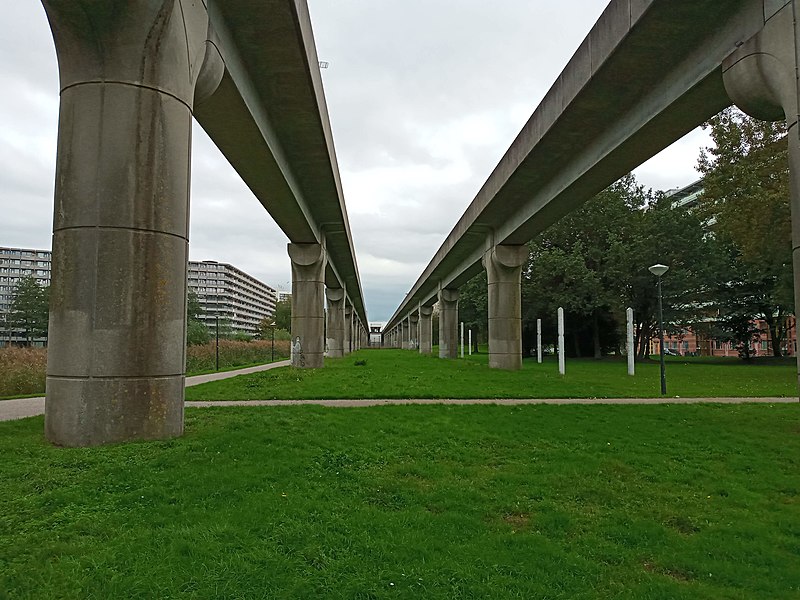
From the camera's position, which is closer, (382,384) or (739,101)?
(739,101)

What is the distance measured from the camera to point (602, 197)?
45.3m

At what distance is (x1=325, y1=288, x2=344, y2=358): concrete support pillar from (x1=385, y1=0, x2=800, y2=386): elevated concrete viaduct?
94.6 ft

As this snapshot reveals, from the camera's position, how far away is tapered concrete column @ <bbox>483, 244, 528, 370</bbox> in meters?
27.8

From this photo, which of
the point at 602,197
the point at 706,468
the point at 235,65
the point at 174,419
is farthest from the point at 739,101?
the point at 602,197

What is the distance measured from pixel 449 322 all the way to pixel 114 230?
134 feet

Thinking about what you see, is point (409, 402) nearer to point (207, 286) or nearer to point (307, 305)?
point (307, 305)

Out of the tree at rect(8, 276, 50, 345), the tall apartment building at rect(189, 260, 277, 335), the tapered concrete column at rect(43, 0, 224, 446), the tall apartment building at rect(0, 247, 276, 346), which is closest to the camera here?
the tapered concrete column at rect(43, 0, 224, 446)

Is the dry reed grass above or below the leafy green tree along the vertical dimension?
below

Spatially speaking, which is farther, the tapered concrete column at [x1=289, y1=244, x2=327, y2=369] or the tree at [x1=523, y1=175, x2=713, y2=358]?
the tree at [x1=523, y1=175, x2=713, y2=358]

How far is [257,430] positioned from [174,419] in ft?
3.91

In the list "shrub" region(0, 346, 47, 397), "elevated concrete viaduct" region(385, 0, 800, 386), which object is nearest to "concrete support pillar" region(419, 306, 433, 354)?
"elevated concrete viaduct" region(385, 0, 800, 386)

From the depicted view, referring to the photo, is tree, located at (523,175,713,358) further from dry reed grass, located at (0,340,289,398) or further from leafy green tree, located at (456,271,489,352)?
dry reed grass, located at (0,340,289,398)

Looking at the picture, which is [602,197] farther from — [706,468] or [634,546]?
[634,546]

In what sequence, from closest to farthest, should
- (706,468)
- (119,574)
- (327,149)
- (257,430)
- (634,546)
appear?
(119,574) < (634,546) < (706,468) < (257,430) < (327,149)
